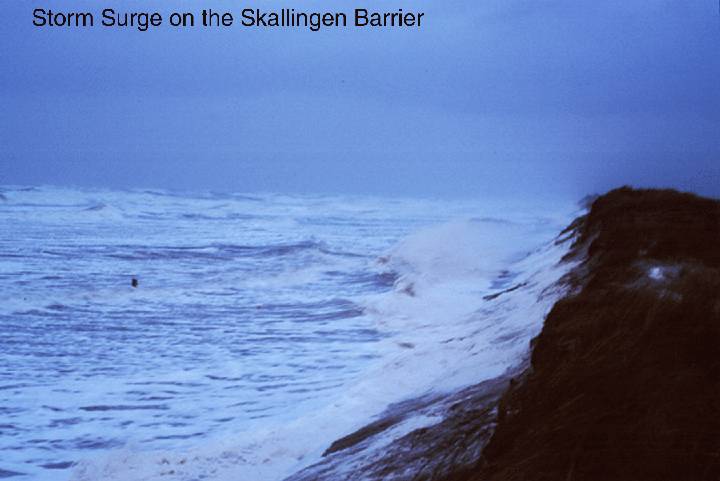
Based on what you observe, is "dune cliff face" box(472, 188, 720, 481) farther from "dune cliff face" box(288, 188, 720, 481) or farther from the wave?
the wave

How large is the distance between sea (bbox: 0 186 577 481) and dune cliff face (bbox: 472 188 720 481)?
0.95 metres

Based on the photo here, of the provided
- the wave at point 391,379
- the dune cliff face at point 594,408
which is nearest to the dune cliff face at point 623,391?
the dune cliff face at point 594,408

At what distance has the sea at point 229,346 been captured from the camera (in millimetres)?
4922

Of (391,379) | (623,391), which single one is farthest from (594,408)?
(391,379)

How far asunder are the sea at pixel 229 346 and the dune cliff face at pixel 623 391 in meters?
0.95

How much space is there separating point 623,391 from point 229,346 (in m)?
5.73

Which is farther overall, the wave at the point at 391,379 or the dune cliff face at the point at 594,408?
the wave at the point at 391,379

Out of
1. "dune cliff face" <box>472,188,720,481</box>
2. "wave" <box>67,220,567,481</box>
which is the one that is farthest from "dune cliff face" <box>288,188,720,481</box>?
"wave" <box>67,220,567,481</box>

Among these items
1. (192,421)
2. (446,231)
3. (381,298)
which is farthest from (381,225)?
(192,421)

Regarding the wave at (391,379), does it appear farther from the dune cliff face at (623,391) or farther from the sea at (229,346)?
the dune cliff face at (623,391)

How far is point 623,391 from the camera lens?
3.04m

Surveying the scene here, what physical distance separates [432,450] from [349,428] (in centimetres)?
146

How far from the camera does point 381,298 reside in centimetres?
1173

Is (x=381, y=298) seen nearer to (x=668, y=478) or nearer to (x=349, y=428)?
(x=349, y=428)
